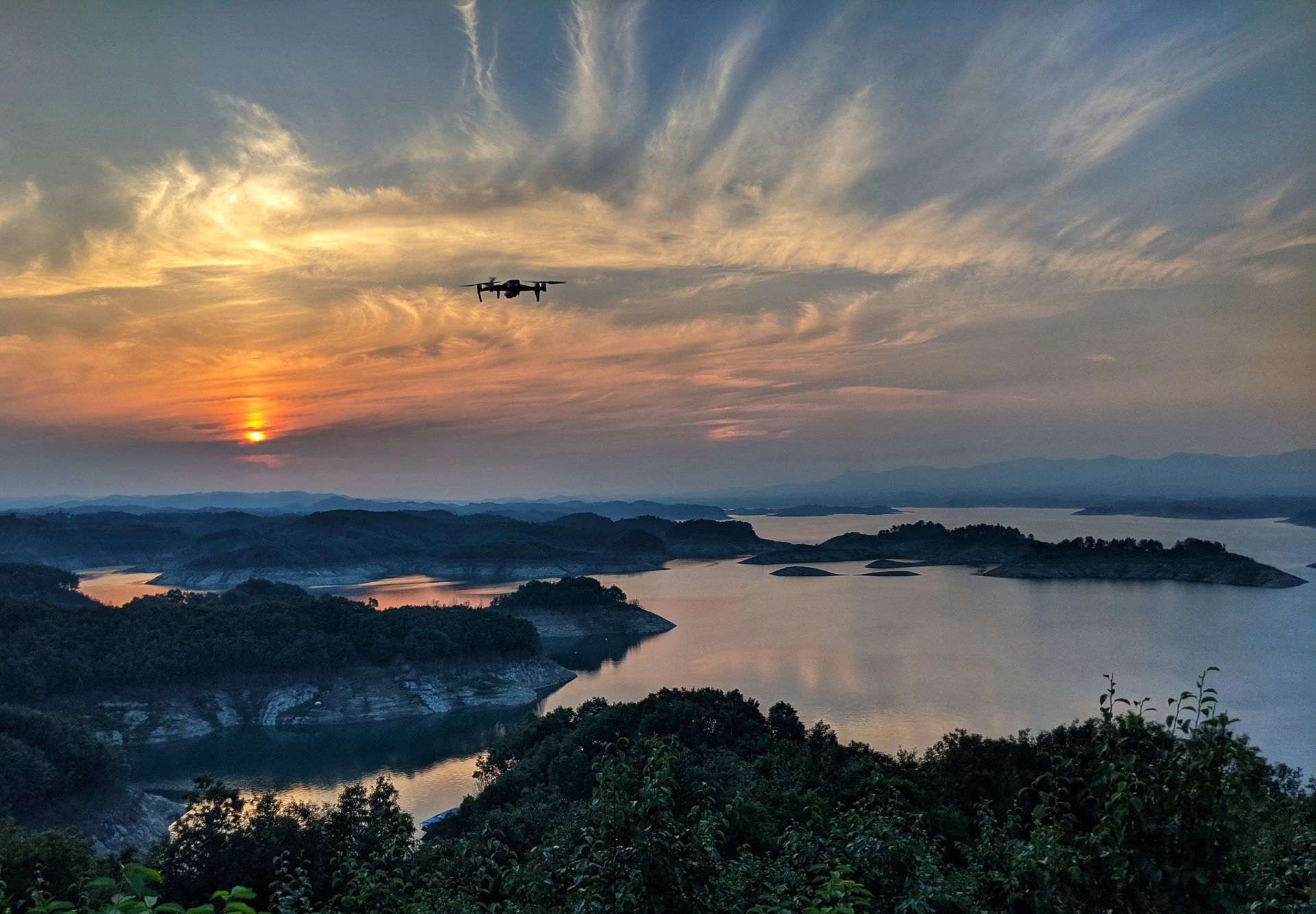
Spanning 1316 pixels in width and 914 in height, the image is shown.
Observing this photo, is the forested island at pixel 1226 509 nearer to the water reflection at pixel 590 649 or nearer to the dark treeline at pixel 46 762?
the water reflection at pixel 590 649

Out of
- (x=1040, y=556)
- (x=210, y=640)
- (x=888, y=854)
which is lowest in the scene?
(x=1040, y=556)

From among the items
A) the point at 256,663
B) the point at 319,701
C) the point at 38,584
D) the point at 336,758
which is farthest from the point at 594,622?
the point at 38,584

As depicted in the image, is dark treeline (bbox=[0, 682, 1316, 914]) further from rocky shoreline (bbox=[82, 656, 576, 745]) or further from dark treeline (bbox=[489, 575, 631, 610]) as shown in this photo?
dark treeline (bbox=[489, 575, 631, 610])

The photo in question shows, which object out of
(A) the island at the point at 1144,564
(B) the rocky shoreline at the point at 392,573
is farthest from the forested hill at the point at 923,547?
(B) the rocky shoreline at the point at 392,573

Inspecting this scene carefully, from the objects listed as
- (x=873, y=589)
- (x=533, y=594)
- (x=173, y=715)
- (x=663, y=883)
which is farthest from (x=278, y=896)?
(x=873, y=589)

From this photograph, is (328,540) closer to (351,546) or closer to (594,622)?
(351,546)
